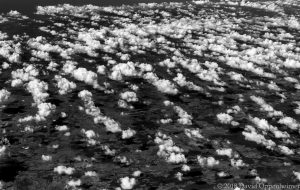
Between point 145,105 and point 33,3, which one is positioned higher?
point 33,3

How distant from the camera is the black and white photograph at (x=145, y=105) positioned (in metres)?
12.0

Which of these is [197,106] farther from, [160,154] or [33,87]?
[33,87]

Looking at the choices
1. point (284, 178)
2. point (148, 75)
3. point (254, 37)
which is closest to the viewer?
point (284, 178)

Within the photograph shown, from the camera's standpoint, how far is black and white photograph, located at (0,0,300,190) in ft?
39.2

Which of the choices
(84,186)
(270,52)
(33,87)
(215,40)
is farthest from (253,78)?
(84,186)

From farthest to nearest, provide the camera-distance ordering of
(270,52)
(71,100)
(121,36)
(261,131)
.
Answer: (121,36), (270,52), (71,100), (261,131)

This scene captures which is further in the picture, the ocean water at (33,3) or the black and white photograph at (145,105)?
the ocean water at (33,3)

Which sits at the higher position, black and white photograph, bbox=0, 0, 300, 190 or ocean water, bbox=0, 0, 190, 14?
ocean water, bbox=0, 0, 190, 14

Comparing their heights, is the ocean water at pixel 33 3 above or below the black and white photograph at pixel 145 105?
above

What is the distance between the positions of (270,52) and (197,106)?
9723mm

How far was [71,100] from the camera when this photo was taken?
1647 centimetres

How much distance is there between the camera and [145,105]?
54.0 ft

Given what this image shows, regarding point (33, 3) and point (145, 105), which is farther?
point (33, 3)

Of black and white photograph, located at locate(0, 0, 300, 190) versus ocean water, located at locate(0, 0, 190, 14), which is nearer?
black and white photograph, located at locate(0, 0, 300, 190)
